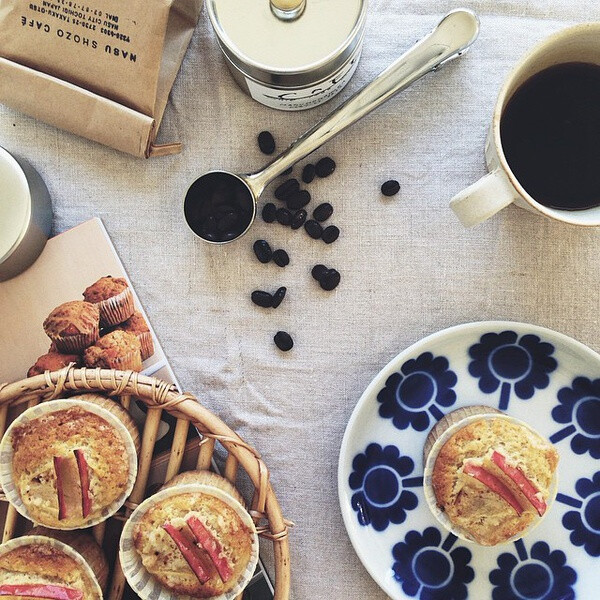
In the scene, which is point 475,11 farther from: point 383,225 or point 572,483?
point 572,483

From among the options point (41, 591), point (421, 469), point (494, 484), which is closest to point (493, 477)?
point (494, 484)

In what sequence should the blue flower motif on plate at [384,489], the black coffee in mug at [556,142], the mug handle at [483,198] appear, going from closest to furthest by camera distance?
the mug handle at [483,198] → the black coffee in mug at [556,142] → the blue flower motif on plate at [384,489]

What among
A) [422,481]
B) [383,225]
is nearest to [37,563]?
[422,481]

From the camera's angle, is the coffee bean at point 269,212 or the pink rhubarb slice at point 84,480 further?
the coffee bean at point 269,212

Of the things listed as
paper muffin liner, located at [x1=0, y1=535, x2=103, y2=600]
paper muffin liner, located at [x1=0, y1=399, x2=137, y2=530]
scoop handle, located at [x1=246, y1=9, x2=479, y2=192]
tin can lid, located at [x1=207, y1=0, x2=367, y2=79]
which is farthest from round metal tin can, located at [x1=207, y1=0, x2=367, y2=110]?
paper muffin liner, located at [x1=0, y1=535, x2=103, y2=600]

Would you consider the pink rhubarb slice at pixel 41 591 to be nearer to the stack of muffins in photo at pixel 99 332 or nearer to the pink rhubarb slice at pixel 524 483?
the stack of muffins in photo at pixel 99 332

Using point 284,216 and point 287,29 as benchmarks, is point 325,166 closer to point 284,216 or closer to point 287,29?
point 284,216

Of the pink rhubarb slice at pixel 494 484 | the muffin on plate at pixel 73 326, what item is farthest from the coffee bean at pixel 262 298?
the pink rhubarb slice at pixel 494 484
